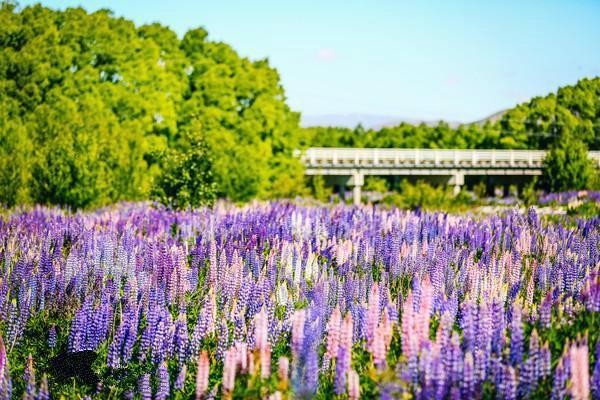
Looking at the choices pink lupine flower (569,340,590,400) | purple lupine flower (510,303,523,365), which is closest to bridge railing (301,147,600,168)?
purple lupine flower (510,303,523,365)

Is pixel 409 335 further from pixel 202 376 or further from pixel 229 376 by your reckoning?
pixel 202 376

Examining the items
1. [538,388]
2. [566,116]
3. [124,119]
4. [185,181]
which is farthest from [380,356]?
[566,116]

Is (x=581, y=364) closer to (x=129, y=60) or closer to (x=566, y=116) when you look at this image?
(x=129, y=60)

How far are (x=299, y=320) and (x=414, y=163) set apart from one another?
170 feet

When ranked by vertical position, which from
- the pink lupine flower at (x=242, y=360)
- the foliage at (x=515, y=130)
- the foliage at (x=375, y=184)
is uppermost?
the foliage at (x=515, y=130)

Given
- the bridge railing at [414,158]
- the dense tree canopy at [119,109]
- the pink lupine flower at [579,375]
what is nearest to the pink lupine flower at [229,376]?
the pink lupine flower at [579,375]

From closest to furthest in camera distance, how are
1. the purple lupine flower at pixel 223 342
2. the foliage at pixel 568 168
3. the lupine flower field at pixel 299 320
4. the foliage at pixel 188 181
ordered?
1. the lupine flower field at pixel 299 320
2. the purple lupine flower at pixel 223 342
3. the foliage at pixel 188 181
4. the foliage at pixel 568 168

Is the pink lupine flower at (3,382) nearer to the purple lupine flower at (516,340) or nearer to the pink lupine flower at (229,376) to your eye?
the pink lupine flower at (229,376)

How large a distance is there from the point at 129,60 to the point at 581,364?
31.8 meters

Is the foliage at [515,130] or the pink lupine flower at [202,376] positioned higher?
the foliage at [515,130]

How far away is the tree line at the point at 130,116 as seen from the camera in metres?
17.7

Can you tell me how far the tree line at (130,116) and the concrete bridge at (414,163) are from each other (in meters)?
11.7

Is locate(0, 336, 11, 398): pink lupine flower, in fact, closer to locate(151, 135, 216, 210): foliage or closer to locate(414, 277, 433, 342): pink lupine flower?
locate(414, 277, 433, 342): pink lupine flower

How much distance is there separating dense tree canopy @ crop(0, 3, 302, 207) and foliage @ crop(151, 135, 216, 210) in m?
2.42
